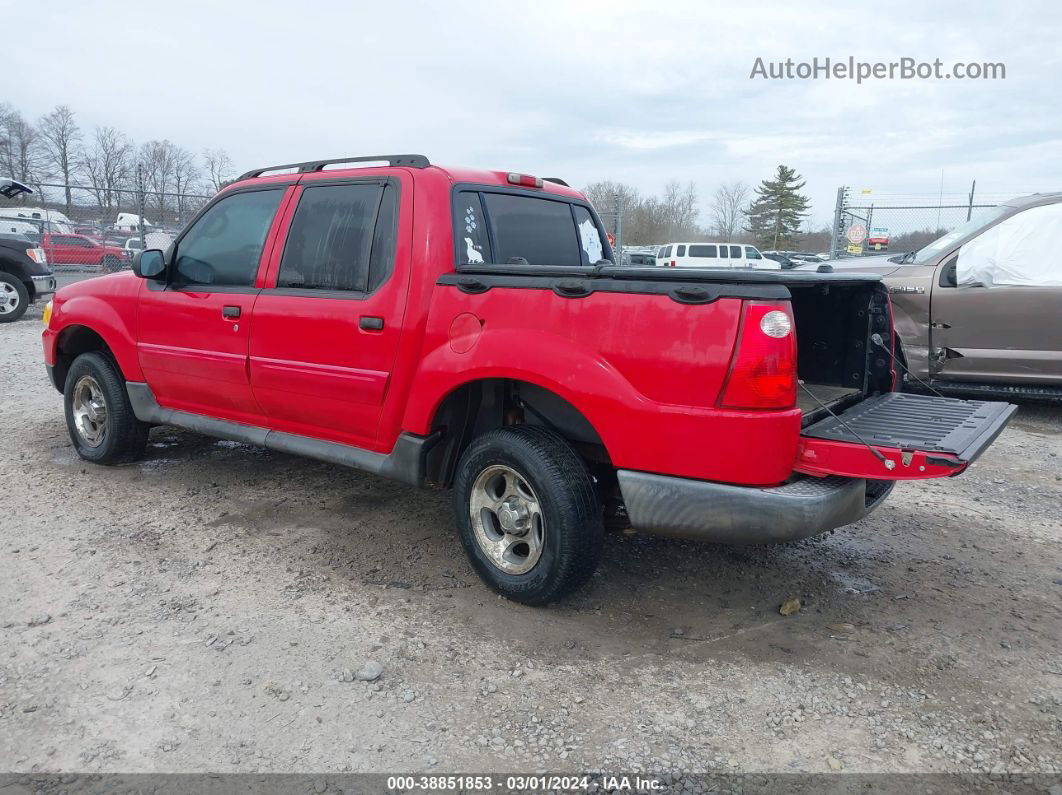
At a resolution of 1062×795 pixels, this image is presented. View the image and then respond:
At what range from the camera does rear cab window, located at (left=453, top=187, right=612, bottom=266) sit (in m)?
3.76

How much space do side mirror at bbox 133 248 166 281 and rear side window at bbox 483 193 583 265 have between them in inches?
83.3

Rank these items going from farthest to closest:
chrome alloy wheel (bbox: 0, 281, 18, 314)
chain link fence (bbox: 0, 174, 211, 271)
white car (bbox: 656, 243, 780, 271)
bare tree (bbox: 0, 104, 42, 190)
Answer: bare tree (bbox: 0, 104, 42, 190) < white car (bbox: 656, 243, 780, 271) < chain link fence (bbox: 0, 174, 211, 271) < chrome alloy wheel (bbox: 0, 281, 18, 314)

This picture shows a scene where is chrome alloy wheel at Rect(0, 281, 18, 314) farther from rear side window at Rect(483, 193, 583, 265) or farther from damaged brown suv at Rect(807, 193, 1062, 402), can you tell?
damaged brown suv at Rect(807, 193, 1062, 402)

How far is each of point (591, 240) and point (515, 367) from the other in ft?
5.90

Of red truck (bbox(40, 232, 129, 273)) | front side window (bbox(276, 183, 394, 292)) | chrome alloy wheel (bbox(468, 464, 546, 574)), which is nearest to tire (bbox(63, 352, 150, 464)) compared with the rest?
front side window (bbox(276, 183, 394, 292))

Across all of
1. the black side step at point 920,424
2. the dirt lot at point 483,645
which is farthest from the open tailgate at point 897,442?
the dirt lot at point 483,645

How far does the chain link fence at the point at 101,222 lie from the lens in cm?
1652

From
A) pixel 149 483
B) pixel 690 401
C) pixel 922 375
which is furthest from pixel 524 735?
pixel 922 375

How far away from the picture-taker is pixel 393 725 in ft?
8.38

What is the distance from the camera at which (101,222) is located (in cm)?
2084

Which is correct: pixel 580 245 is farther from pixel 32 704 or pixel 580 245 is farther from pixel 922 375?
pixel 922 375

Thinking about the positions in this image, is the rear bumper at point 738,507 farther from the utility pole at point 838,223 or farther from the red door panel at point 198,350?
the utility pole at point 838,223

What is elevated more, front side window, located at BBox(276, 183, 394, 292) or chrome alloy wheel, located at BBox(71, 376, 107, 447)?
front side window, located at BBox(276, 183, 394, 292)

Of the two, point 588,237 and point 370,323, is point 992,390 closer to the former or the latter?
point 588,237
